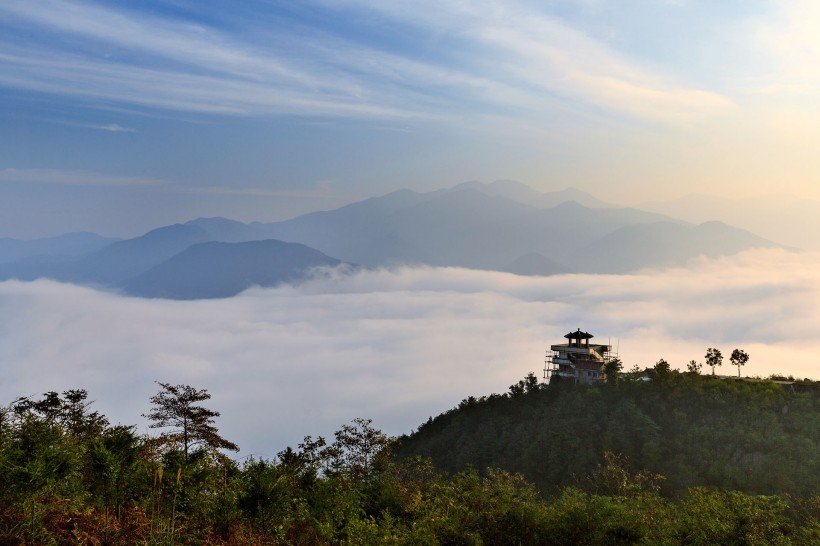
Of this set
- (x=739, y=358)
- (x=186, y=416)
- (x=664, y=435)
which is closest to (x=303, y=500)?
(x=186, y=416)

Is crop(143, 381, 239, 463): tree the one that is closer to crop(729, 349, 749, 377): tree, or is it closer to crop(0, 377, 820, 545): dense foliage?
crop(0, 377, 820, 545): dense foliage

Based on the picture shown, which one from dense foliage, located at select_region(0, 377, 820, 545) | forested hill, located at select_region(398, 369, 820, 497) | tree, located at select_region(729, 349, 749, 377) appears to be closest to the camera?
dense foliage, located at select_region(0, 377, 820, 545)

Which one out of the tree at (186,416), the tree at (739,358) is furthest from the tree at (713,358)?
the tree at (186,416)

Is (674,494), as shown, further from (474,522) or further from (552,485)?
(474,522)

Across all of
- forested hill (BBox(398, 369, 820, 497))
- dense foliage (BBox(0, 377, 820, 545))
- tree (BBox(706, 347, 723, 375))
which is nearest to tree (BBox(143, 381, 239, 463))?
dense foliage (BBox(0, 377, 820, 545))

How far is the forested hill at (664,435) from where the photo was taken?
46.8 metres

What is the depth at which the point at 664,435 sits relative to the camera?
2194 inches

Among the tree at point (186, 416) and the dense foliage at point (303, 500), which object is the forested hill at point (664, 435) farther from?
the tree at point (186, 416)

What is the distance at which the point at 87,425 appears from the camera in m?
33.9

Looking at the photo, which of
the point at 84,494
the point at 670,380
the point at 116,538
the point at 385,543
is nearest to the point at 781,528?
the point at 385,543

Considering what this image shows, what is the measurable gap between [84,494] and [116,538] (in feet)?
12.4

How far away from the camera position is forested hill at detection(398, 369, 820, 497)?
46.8m

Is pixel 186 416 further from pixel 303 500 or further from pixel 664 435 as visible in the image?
pixel 664 435

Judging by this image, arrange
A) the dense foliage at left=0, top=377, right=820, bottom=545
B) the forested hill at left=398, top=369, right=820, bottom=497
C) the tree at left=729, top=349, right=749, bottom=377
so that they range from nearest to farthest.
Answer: the dense foliage at left=0, top=377, right=820, bottom=545, the forested hill at left=398, top=369, right=820, bottom=497, the tree at left=729, top=349, right=749, bottom=377
